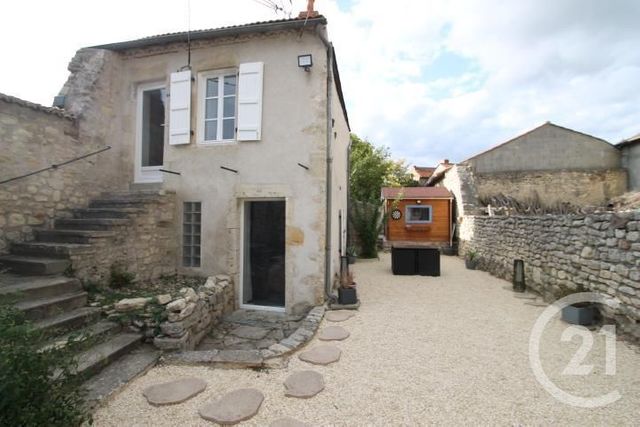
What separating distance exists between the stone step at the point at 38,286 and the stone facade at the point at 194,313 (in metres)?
1.37

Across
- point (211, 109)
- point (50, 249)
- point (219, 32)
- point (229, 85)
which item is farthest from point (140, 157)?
point (219, 32)

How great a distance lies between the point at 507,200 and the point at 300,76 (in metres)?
11.8

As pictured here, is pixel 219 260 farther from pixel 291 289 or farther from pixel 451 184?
pixel 451 184

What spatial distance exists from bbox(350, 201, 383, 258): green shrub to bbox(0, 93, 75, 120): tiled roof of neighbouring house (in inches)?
386

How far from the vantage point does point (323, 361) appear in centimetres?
362

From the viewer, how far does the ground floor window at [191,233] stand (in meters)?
6.23

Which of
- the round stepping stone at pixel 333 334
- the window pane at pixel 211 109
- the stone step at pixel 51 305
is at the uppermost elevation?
the window pane at pixel 211 109

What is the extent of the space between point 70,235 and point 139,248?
3.29ft

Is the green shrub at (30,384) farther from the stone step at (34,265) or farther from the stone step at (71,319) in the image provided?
the stone step at (34,265)

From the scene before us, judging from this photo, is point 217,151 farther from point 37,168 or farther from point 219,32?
point 37,168

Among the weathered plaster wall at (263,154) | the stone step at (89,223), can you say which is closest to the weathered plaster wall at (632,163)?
the weathered plaster wall at (263,154)

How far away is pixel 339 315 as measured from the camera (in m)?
5.24

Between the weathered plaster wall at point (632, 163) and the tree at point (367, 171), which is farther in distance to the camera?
the tree at point (367, 171)

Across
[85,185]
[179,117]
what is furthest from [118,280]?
[179,117]
